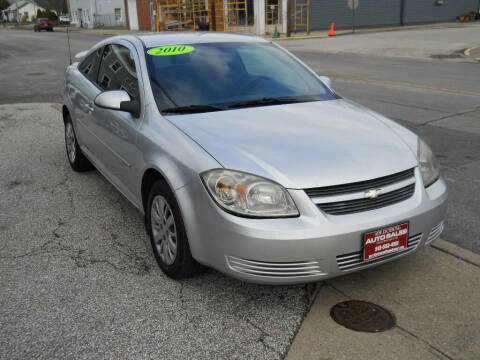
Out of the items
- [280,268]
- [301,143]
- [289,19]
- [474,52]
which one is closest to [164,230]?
[280,268]

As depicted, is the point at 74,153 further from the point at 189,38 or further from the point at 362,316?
the point at 362,316

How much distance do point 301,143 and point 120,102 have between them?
1.45 meters

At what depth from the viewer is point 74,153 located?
5859 mm

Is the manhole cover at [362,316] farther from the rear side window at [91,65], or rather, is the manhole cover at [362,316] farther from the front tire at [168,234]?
the rear side window at [91,65]

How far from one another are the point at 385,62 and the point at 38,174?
13.7 metres

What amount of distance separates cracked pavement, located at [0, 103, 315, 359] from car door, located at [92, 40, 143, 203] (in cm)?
48

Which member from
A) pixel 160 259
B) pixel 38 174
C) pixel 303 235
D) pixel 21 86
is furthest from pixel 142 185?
pixel 21 86

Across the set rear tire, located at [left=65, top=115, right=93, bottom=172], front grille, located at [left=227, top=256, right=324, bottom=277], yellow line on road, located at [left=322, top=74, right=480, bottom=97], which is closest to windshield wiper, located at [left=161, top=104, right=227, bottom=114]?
front grille, located at [left=227, top=256, right=324, bottom=277]

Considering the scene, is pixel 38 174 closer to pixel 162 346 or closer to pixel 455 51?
pixel 162 346

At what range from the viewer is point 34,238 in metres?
4.21

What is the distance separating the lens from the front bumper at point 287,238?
274 centimetres

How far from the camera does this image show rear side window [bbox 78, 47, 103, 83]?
5.13 meters

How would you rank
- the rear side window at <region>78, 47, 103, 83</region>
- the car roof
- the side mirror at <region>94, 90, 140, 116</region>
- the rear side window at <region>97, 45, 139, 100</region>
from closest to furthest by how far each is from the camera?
the side mirror at <region>94, 90, 140, 116</region>, the rear side window at <region>97, 45, 139, 100</region>, the car roof, the rear side window at <region>78, 47, 103, 83</region>

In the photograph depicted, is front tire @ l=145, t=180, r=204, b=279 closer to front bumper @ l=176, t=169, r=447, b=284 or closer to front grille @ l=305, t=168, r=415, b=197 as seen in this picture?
front bumper @ l=176, t=169, r=447, b=284
